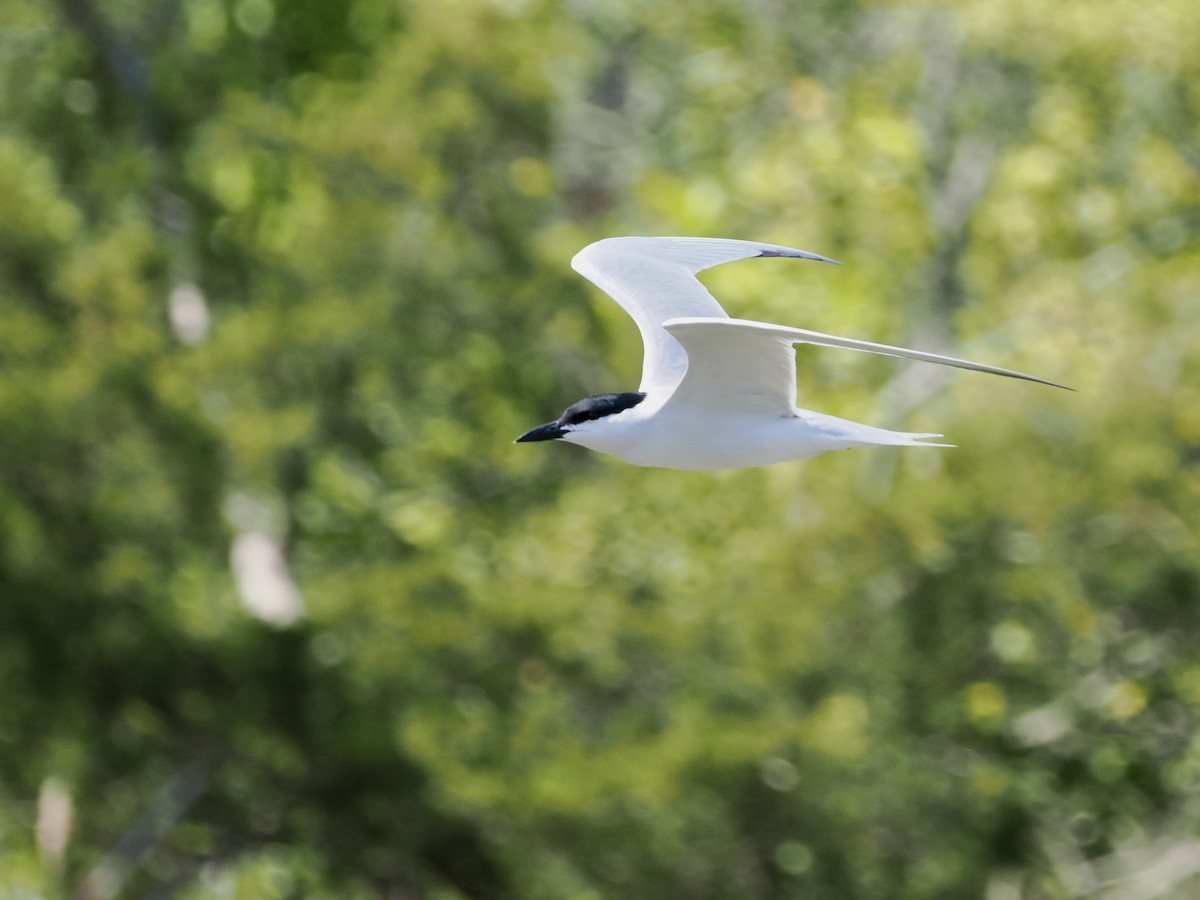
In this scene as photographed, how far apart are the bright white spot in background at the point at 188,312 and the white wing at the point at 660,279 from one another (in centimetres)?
1064

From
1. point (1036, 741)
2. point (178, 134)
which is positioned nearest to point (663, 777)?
point (1036, 741)

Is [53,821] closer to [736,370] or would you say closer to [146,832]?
[146,832]

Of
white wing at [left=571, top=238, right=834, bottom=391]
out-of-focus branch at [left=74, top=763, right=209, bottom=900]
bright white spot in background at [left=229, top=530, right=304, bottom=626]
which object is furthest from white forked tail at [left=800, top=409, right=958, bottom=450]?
bright white spot in background at [left=229, top=530, right=304, bottom=626]

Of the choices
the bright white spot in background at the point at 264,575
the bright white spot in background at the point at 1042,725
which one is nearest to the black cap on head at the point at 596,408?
the bright white spot in background at the point at 1042,725

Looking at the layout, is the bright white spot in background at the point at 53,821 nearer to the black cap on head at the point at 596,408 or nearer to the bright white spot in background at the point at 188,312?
the bright white spot in background at the point at 188,312

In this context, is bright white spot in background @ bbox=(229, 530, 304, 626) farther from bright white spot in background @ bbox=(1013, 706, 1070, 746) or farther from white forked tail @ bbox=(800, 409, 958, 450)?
white forked tail @ bbox=(800, 409, 958, 450)

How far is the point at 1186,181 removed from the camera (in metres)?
13.3

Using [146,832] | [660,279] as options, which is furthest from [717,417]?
[146,832]

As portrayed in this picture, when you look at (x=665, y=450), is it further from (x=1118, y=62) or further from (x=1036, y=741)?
(x=1118, y=62)

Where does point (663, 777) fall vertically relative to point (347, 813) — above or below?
above

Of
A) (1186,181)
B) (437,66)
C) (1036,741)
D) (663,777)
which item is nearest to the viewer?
(663,777)

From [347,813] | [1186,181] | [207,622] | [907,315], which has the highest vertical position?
[1186,181]

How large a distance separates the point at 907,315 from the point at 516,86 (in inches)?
139

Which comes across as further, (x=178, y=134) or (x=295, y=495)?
(x=178, y=134)
